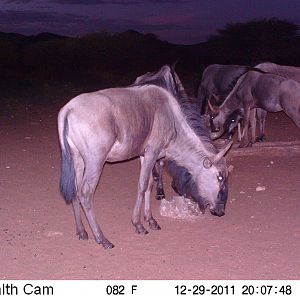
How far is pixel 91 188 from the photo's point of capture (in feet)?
17.9

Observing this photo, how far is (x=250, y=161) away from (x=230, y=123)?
1.39 meters

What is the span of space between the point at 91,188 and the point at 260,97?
5562mm

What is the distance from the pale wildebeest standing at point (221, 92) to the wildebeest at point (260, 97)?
11 centimetres

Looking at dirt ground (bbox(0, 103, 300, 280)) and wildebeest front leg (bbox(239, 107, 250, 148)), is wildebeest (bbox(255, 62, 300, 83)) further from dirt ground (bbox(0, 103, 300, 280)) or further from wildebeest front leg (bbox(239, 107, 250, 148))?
dirt ground (bbox(0, 103, 300, 280))

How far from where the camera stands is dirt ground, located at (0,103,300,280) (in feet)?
16.0

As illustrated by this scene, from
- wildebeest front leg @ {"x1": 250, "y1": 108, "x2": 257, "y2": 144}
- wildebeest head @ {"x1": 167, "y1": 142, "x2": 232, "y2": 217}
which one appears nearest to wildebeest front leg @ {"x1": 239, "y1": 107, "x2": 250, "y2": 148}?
wildebeest front leg @ {"x1": 250, "y1": 108, "x2": 257, "y2": 144}

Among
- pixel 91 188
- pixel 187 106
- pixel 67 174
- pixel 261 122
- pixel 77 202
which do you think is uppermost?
pixel 187 106

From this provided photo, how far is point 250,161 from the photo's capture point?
29.9ft

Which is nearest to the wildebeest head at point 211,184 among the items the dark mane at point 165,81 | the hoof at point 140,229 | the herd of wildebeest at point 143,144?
the herd of wildebeest at point 143,144

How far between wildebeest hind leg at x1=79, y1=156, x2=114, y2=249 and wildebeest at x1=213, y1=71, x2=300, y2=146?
14.6ft

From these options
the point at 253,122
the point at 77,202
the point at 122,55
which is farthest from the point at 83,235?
the point at 122,55

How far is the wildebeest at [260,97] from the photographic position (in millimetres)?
9609

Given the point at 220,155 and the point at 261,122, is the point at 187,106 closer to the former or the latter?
the point at 220,155

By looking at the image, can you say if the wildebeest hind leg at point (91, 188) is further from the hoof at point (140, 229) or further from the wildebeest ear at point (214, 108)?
the wildebeest ear at point (214, 108)
